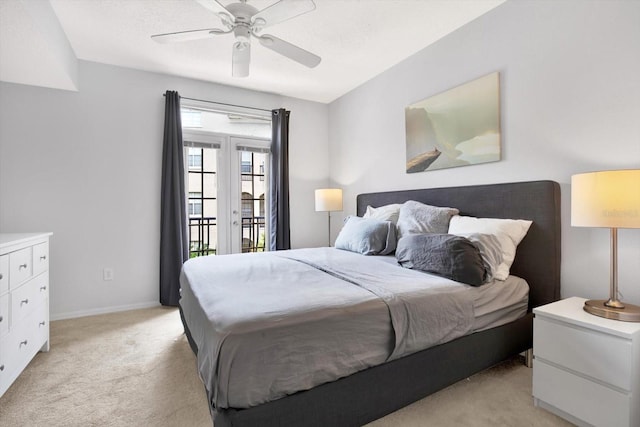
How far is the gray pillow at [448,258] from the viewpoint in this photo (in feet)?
5.98

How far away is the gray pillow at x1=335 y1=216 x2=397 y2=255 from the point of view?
276cm

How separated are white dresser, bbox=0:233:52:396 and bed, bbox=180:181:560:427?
0.99 meters

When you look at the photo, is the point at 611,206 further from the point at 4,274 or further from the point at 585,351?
the point at 4,274

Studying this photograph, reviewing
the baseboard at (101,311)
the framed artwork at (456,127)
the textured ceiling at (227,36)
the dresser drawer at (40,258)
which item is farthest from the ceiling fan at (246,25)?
the baseboard at (101,311)

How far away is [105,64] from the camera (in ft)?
10.5

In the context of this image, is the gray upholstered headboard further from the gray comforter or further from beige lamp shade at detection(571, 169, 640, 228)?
the gray comforter

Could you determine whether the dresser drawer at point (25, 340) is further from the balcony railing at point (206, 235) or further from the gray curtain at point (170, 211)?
the balcony railing at point (206, 235)

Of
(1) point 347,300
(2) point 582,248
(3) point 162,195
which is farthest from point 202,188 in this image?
(2) point 582,248

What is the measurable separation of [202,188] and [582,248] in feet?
12.3

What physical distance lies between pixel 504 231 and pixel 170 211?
3.24 metres

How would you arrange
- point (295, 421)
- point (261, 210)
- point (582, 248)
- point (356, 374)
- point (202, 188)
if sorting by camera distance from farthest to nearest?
point (261, 210), point (202, 188), point (582, 248), point (356, 374), point (295, 421)

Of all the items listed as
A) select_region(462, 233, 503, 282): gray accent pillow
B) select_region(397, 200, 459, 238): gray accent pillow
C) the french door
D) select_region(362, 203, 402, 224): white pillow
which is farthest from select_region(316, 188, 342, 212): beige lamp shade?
select_region(462, 233, 503, 282): gray accent pillow

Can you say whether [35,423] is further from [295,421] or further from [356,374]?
[356,374]

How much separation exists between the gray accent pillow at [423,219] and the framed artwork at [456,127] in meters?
0.45
